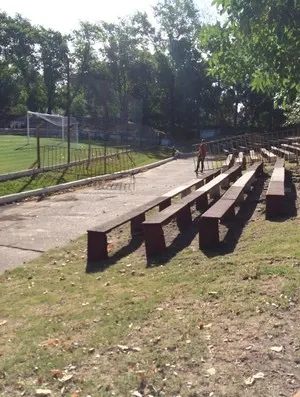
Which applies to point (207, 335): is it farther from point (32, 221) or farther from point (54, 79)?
point (54, 79)

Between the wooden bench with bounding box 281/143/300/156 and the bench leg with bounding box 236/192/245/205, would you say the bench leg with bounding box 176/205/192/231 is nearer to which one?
the bench leg with bounding box 236/192/245/205

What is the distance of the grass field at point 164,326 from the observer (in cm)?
306

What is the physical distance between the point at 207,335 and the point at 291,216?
13.4 feet

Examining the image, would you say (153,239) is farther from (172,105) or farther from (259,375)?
(172,105)

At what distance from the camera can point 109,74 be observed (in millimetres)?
63469

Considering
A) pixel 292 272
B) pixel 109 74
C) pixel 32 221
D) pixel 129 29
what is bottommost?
pixel 32 221

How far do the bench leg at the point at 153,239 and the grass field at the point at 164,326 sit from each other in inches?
7.0

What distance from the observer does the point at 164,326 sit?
12.6 ft

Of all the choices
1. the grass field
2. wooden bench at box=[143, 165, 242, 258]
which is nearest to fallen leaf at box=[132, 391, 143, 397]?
the grass field

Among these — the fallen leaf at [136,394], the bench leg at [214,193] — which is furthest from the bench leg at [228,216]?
the fallen leaf at [136,394]

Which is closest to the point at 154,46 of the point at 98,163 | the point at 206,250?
the point at 98,163

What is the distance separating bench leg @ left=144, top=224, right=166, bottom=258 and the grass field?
0.18 m

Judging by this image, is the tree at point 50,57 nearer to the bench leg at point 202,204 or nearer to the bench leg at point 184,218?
the bench leg at point 202,204

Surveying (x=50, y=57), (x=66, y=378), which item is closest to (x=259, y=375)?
(x=66, y=378)
